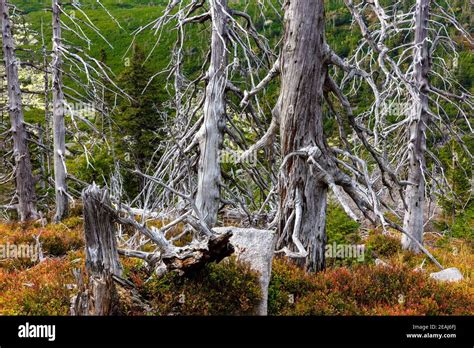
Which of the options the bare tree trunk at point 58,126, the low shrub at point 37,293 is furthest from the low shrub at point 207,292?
the bare tree trunk at point 58,126

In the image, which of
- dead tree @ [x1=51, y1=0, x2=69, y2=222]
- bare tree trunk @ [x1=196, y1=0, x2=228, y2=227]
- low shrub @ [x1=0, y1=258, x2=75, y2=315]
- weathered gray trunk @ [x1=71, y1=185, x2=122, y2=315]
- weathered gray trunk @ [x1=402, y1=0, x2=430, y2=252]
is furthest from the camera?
weathered gray trunk @ [x1=402, y1=0, x2=430, y2=252]

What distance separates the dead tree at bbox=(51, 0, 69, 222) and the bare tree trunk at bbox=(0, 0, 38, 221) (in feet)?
3.56

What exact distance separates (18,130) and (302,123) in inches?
346

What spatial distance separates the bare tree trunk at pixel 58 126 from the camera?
9.95m

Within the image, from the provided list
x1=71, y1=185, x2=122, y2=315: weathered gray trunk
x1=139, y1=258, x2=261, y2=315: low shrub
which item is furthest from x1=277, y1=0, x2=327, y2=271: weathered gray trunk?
x1=71, y1=185, x2=122, y2=315: weathered gray trunk

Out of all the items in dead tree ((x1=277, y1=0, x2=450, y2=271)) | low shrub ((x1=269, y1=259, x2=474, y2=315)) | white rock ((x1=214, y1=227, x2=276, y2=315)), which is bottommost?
low shrub ((x1=269, y1=259, x2=474, y2=315))

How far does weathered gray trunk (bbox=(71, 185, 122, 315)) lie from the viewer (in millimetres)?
3908

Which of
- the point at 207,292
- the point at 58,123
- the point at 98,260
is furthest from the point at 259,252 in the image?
the point at 58,123

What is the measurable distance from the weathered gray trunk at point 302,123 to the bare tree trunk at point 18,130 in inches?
312

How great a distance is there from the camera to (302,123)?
18.1 feet

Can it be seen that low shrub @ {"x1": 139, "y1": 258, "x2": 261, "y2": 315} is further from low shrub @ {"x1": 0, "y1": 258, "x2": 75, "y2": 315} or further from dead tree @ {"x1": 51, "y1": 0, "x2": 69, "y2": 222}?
dead tree @ {"x1": 51, "y1": 0, "x2": 69, "y2": 222}
